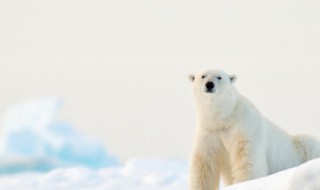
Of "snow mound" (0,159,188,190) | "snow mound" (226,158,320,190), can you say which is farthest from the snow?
"snow mound" (226,158,320,190)

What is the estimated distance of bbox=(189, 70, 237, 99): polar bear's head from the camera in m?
5.20

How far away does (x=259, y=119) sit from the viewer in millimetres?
5426

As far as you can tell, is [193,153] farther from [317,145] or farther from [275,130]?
[317,145]

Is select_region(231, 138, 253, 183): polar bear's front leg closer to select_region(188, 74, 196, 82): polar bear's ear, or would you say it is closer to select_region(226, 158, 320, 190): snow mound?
select_region(188, 74, 196, 82): polar bear's ear

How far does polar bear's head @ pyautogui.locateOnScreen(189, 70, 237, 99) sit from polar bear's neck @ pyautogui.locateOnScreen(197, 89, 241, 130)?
0.04 m

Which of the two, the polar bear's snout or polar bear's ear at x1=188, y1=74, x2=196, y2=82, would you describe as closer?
the polar bear's snout

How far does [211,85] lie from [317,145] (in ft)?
5.12

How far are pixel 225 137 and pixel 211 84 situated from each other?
18.7 inches

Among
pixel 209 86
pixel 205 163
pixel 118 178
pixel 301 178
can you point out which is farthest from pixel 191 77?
pixel 118 178

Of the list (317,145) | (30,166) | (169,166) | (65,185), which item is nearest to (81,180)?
(65,185)

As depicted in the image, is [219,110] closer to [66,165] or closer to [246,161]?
[246,161]

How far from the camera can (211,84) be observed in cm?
519

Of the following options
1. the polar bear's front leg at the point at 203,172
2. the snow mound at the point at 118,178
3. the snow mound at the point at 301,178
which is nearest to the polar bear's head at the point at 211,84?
the polar bear's front leg at the point at 203,172

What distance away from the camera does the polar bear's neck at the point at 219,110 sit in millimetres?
5312
